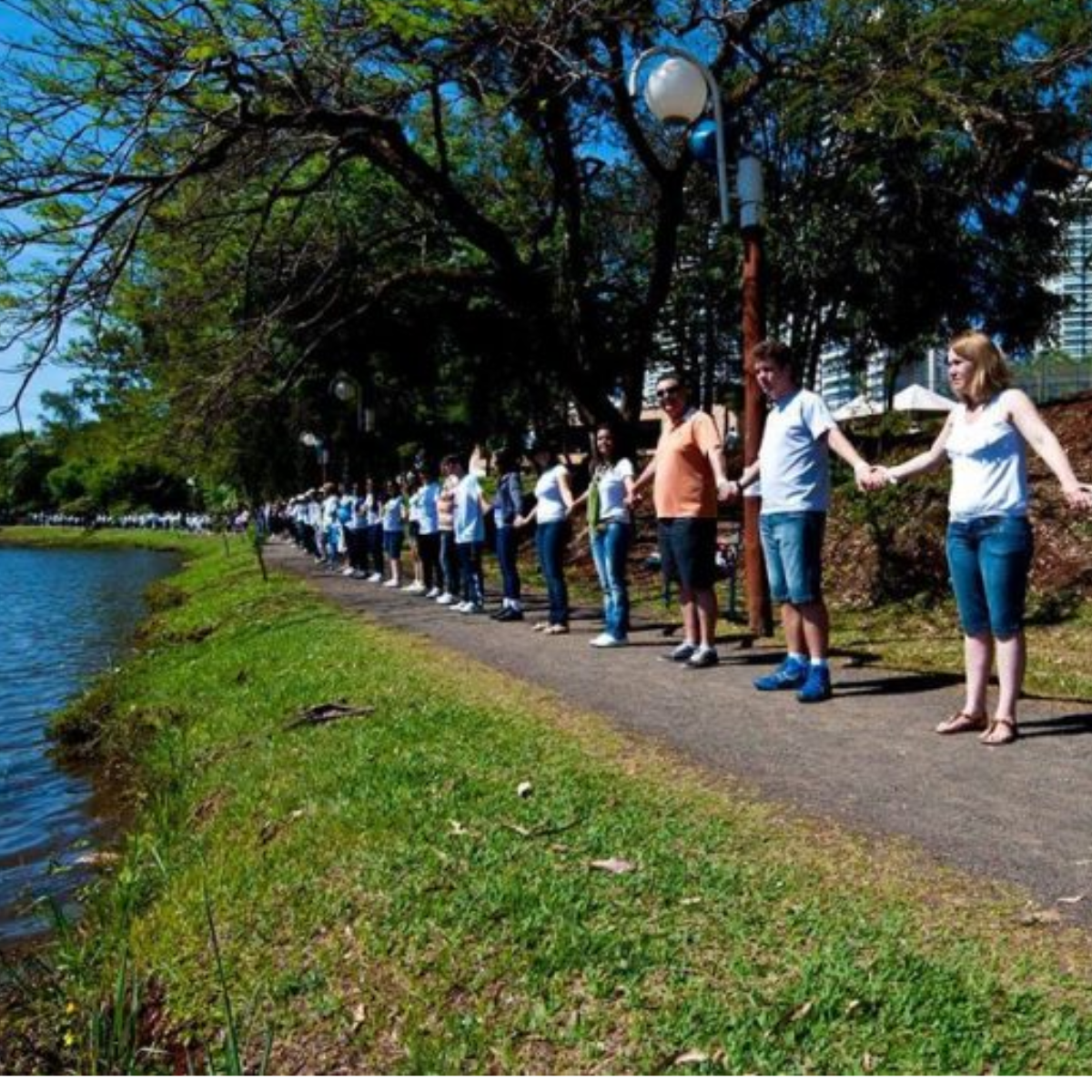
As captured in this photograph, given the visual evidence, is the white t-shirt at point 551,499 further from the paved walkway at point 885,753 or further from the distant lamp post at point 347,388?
the distant lamp post at point 347,388

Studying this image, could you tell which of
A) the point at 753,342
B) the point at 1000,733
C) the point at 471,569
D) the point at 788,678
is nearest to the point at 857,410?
the point at 471,569

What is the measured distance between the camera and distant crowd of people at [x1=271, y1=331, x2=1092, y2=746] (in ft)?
16.3

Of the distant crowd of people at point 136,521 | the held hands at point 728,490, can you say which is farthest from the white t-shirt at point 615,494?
the distant crowd of people at point 136,521

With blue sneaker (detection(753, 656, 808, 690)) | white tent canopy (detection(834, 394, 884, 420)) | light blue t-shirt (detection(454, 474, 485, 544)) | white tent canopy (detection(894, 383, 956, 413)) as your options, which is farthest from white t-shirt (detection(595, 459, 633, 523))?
white tent canopy (detection(894, 383, 956, 413))

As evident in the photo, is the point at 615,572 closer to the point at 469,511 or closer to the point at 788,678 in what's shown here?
the point at 788,678

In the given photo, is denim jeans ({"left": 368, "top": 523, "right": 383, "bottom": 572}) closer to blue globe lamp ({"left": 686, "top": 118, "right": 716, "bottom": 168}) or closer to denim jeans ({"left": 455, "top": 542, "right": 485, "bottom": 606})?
denim jeans ({"left": 455, "top": 542, "right": 485, "bottom": 606})

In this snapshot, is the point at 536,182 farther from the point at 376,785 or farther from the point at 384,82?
the point at 376,785

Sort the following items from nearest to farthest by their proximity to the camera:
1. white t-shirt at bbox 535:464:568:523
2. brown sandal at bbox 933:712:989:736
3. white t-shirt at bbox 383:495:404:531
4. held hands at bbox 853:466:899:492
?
brown sandal at bbox 933:712:989:736 → held hands at bbox 853:466:899:492 → white t-shirt at bbox 535:464:568:523 → white t-shirt at bbox 383:495:404:531

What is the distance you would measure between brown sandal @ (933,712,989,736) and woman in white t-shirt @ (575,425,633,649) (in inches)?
147

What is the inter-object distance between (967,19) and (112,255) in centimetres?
821

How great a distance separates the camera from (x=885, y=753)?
196 inches

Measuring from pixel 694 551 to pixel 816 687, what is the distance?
4.89 ft

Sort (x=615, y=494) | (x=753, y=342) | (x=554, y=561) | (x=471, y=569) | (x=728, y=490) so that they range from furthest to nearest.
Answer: (x=471, y=569) < (x=554, y=561) < (x=615, y=494) < (x=753, y=342) < (x=728, y=490)

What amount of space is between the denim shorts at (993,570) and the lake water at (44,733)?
16.2 ft
